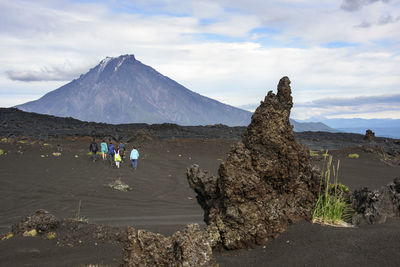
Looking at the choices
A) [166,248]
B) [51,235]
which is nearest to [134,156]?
[51,235]

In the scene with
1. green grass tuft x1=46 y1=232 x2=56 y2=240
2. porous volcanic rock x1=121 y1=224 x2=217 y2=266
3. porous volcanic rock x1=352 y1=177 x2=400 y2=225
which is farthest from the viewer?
green grass tuft x1=46 y1=232 x2=56 y2=240

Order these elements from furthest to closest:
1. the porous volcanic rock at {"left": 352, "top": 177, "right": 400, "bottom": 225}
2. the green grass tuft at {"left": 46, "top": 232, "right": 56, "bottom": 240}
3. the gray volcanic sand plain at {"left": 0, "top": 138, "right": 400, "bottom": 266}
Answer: the green grass tuft at {"left": 46, "top": 232, "right": 56, "bottom": 240} < the porous volcanic rock at {"left": 352, "top": 177, "right": 400, "bottom": 225} < the gray volcanic sand plain at {"left": 0, "top": 138, "right": 400, "bottom": 266}

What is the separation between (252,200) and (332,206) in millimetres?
1253

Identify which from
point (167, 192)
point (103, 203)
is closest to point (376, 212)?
point (103, 203)

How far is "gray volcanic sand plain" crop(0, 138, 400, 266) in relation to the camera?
4.26 m

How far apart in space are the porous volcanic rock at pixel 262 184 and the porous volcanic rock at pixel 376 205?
0.73 meters

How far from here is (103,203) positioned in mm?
12555

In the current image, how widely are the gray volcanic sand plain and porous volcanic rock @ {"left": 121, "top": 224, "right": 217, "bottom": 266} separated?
87 centimetres

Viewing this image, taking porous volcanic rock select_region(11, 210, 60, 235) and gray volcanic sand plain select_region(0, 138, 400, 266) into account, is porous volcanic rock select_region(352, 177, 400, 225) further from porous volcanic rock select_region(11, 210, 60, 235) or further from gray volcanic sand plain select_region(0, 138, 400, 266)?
porous volcanic rock select_region(11, 210, 60, 235)

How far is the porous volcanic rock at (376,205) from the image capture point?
5000mm

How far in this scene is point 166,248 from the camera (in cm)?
373

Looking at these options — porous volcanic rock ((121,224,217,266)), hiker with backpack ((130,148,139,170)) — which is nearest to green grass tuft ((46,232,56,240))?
porous volcanic rock ((121,224,217,266))

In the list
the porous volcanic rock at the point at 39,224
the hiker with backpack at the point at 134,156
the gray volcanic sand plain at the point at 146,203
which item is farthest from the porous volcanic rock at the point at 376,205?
the hiker with backpack at the point at 134,156

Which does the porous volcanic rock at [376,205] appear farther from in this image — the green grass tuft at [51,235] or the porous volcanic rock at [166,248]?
the green grass tuft at [51,235]
